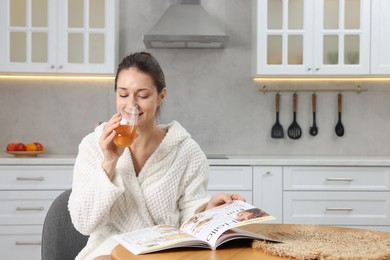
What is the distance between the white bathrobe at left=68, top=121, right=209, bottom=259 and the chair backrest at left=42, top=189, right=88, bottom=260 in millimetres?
58

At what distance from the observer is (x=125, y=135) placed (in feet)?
5.30

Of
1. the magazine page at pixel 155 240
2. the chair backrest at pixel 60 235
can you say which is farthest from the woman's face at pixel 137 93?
the magazine page at pixel 155 240

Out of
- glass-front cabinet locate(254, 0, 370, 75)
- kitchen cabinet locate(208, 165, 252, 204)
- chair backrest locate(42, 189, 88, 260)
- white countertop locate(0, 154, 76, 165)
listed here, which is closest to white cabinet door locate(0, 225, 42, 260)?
white countertop locate(0, 154, 76, 165)

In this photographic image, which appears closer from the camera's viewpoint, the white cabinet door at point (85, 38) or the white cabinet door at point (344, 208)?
the white cabinet door at point (344, 208)

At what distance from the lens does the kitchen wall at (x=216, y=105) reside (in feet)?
13.3

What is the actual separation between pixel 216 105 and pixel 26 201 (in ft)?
→ 5.06

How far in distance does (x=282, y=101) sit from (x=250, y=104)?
0.24 meters

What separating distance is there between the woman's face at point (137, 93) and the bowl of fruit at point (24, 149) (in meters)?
1.99

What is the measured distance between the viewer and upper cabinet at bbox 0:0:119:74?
369 centimetres

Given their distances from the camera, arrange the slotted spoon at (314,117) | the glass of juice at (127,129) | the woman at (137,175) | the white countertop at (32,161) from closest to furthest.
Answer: the glass of juice at (127,129)
the woman at (137,175)
the white countertop at (32,161)
the slotted spoon at (314,117)

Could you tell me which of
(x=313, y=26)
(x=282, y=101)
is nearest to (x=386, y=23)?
(x=313, y=26)

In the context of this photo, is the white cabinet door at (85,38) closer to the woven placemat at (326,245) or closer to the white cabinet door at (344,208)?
the white cabinet door at (344,208)

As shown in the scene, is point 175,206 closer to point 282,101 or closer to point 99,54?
point 99,54

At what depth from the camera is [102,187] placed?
5.55 ft
